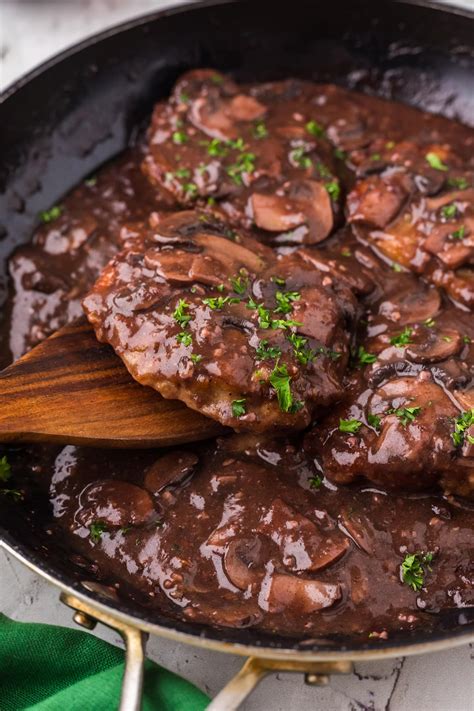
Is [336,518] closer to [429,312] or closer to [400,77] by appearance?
[429,312]

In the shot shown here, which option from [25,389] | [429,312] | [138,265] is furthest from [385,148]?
[25,389]

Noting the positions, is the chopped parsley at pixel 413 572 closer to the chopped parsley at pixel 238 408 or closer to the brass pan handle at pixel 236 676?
the brass pan handle at pixel 236 676

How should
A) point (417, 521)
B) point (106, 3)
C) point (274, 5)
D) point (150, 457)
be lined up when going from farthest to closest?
point (106, 3), point (274, 5), point (150, 457), point (417, 521)

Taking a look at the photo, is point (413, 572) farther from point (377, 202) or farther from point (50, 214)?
point (50, 214)

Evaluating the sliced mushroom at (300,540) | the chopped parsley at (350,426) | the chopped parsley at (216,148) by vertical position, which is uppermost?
the chopped parsley at (216,148)

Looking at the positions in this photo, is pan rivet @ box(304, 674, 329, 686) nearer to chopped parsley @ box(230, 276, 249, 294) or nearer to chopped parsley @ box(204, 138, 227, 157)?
chopped parsley @ box(230, 276, 249, 294)

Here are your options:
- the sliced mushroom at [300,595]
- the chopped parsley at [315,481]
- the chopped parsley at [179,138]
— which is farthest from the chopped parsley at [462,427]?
the chopped parsley at [179,138]

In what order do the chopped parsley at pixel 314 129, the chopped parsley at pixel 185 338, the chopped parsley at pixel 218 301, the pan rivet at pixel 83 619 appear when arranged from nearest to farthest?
the pan rivet at pixel 83 619 < the chopped parsley at pixel 185 338 < the chopped parsley at pixel 218 301 < the chopped parsley at pixel 314 129
